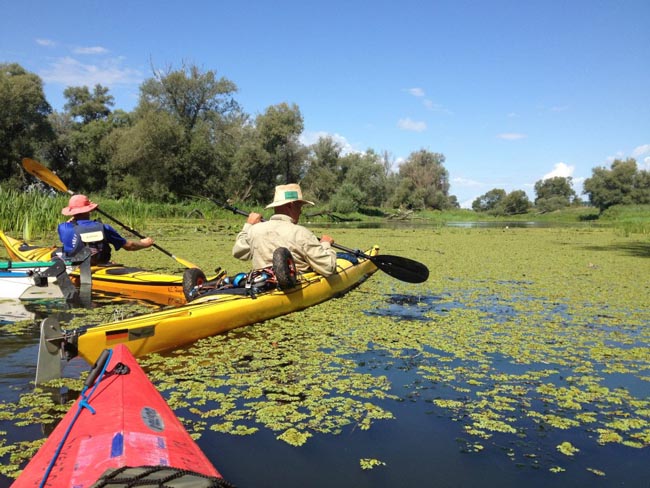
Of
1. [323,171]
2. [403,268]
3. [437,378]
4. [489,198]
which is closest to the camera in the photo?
[437,378]

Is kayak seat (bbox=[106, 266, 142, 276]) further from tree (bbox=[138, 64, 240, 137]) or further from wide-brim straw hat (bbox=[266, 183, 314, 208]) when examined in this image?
tree (bbox=[138, 64, 240, 137])

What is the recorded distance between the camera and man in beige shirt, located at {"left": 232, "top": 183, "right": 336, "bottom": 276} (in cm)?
455

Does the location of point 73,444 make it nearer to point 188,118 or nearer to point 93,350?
point 93,350

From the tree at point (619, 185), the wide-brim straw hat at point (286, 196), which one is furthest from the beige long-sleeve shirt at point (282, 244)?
the tree at point (619, 185)

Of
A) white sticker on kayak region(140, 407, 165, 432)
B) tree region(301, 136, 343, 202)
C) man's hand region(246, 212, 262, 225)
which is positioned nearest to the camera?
white sticker on kayak region(140, 407, 165, 432)

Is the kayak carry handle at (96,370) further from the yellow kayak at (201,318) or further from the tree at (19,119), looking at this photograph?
the tree at (19,119)

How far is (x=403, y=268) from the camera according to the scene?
5.90 m

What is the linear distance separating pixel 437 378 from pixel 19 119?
96.6ft

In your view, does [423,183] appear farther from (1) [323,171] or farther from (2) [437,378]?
(2) [437,378]

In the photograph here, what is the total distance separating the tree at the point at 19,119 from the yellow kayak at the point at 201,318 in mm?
26755

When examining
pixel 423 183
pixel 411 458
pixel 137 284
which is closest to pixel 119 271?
pixel 137 284

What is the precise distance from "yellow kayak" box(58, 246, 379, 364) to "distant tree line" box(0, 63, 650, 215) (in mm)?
22624

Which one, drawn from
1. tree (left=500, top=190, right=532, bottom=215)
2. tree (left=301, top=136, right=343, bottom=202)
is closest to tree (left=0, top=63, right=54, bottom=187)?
tree (left=301, top=136, right=343, bottom=202)

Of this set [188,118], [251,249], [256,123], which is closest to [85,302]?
[251,249]
